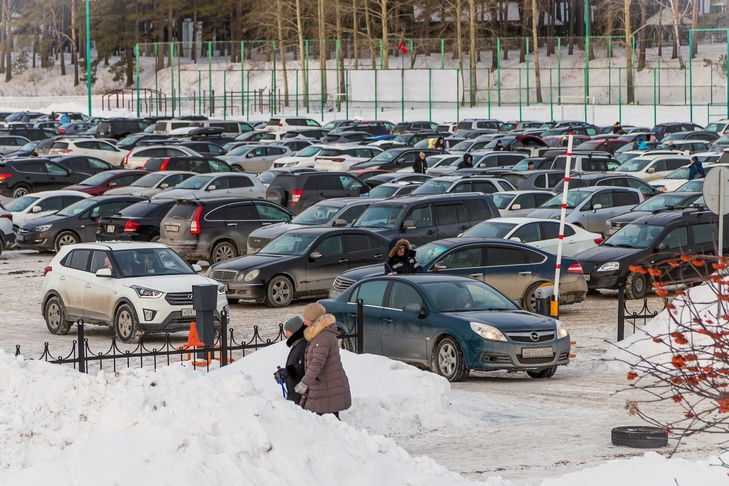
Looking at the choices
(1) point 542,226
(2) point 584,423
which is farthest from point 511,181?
(2) point 584,423

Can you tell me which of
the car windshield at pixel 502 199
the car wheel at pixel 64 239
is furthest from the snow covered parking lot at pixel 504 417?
the car windshield at pixel 502 199

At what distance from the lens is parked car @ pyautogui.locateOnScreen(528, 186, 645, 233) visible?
104 ft

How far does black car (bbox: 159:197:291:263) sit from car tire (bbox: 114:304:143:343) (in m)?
8.33

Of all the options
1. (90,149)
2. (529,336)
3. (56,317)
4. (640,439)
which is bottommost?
(640,439)

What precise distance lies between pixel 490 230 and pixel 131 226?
8.82 metres

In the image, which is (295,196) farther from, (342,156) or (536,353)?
(536,353)

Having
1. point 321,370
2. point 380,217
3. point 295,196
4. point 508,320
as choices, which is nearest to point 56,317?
point 508,320

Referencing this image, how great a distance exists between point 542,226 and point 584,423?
492 inches

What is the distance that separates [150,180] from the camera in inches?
1535

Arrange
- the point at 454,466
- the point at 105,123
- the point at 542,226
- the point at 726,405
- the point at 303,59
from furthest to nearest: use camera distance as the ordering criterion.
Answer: the point at 303,59 → the point at 105,123 → the point at 542,226 → the point at 454,466 → the point at 726,405

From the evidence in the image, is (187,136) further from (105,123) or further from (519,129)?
(519,129)

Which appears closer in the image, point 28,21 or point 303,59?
point 303,59

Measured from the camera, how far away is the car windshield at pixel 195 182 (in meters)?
36.6

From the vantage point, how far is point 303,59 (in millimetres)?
99562
